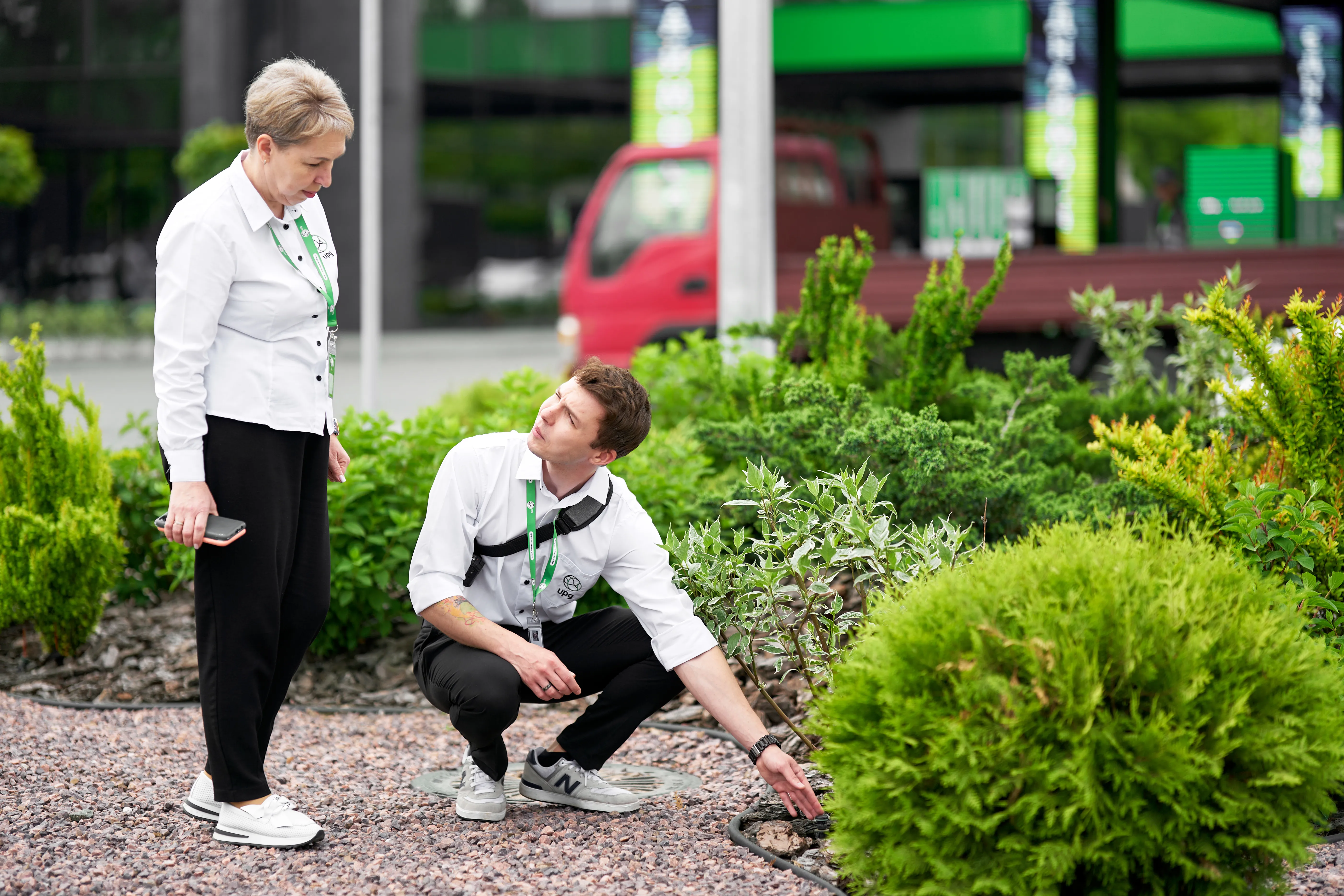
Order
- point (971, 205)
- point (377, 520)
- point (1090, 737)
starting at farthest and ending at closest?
point (971, 205) < point (377, 520) < point (1090, 737)

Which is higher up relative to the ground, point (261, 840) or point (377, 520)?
point (377, 520)

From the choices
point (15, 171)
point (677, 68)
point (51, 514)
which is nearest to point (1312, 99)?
point (677, 68)

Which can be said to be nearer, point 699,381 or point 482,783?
point 482,783

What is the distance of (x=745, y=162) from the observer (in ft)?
23.6

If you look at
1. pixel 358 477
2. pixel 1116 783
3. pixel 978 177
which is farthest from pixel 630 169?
pixel 1116 783

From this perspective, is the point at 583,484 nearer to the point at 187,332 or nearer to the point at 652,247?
the point at 187,332

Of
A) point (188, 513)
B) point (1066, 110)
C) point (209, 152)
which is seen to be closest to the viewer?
point (188, 513)

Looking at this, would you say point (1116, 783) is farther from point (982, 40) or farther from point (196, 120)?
point (196, 120)

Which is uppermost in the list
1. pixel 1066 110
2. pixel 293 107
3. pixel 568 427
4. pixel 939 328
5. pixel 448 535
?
pixel 1066 110

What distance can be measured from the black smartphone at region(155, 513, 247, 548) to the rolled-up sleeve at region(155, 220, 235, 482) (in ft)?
0.29

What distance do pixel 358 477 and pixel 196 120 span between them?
22.0 m

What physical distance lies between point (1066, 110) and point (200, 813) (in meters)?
11.8

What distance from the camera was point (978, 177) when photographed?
1170cm

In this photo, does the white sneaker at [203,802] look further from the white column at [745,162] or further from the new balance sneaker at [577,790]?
the white column at [745,162]
